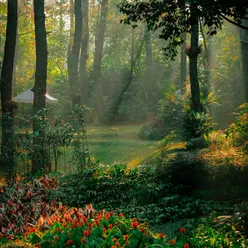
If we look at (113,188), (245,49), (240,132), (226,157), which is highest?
(245,49)

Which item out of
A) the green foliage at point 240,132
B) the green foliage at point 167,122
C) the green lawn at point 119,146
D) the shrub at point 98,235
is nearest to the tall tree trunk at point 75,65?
the green lawn at point 119,146

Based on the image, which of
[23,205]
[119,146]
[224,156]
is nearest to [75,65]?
[119,146]

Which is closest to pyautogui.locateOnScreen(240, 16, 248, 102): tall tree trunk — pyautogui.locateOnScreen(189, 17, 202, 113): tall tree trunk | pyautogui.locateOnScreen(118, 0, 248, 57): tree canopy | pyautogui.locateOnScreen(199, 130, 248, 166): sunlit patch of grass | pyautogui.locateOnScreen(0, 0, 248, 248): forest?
pyautogui.locateOnScreen(0, 0, 248, 248): forest

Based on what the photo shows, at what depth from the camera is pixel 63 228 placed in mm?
6012

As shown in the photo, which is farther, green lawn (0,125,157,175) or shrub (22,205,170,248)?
green lawn (0,125,157,175)

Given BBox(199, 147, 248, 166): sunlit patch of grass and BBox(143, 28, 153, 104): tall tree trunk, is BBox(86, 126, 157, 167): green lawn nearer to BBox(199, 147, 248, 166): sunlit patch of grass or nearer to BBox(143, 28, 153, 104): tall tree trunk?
BBox(199, 147, 248, 166): sunlit patch of grass

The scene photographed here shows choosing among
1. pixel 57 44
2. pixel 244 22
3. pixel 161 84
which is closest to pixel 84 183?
pixel 244 22

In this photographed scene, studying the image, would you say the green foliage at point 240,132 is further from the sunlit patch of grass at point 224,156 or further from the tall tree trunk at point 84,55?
the tall tree trunk at point 84,55

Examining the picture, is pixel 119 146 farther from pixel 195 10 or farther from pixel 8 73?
pixel 195 10

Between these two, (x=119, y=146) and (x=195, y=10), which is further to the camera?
(x=119, y=146)

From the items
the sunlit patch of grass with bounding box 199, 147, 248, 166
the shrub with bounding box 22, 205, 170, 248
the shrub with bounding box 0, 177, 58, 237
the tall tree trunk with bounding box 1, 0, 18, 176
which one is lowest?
the shrub with bounding box 0, 177, 58, 237

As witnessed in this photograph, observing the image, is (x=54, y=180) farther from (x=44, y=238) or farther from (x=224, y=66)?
(x=224, y=66)

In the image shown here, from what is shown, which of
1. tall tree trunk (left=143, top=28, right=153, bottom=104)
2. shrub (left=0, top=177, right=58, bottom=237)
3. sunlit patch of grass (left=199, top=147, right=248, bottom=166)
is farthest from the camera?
tall tree trunk (left=143, top=28, right=153, bottom=104)

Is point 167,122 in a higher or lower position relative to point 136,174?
higher
